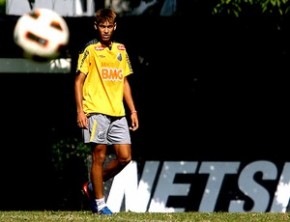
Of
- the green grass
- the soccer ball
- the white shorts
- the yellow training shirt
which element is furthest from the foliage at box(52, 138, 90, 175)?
the yellow training shirt

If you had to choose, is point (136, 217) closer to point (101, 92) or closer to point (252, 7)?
point (101, 92)

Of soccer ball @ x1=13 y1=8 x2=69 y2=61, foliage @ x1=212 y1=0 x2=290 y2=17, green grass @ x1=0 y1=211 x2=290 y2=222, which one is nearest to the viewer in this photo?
green grass @ x1=0 y1=211 x2=290 y2=222

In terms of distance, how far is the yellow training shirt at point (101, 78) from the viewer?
10.5m

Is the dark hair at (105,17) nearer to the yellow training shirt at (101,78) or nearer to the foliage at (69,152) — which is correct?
the yellow training shirt at (101,78)

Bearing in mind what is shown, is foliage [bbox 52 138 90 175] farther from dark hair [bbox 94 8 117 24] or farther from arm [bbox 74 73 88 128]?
dark hair [bbox 94 8 117 24]

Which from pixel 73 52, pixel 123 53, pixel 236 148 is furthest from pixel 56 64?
pixel 123 53

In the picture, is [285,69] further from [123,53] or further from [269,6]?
[123,53]

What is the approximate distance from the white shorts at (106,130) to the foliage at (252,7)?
2.24 m

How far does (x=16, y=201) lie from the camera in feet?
48.1

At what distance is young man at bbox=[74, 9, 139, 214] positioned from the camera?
1045 cm

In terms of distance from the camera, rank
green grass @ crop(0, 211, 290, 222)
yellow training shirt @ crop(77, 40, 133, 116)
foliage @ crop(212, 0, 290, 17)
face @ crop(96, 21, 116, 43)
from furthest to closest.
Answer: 1. foliage @ crop(212, 0, 290, 17)
2. yellow training shirt @ crop(77, 40, 133, 116)
3. face @ crop(96, 21, 116, 43)
4. green grass @ crop(0, 211, 290, 222)

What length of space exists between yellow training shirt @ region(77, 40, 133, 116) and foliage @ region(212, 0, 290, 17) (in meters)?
2.11

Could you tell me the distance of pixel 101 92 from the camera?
412 inches

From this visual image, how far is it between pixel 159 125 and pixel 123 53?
3523 mm
